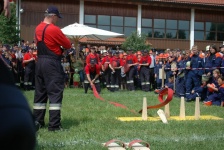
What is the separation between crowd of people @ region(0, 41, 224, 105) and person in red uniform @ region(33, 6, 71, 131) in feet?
22.3

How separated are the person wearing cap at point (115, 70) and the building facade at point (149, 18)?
1235 centimetres

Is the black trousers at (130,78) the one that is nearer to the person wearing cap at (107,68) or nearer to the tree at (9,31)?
the person wearing cap at (107,68)

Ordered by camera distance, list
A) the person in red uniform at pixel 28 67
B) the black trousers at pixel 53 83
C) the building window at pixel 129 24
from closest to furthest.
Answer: the black trousers at pixel 53 83, the person in red uniform at pixel 28 67, the building window at pixel 129 24

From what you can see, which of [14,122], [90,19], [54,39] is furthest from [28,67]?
[14,122]

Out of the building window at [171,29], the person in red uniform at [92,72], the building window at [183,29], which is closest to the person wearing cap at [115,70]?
the person in red uniform at [92,72]

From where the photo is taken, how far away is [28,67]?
1847 cm

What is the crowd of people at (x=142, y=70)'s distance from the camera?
14.3 meters

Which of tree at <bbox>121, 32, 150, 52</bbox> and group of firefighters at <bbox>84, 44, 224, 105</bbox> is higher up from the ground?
tree at <bbox>121, 32, 150, 52</bbox>

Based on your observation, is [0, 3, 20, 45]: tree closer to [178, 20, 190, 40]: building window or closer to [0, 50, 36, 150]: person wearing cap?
[178, 20, 190, 40]: building window

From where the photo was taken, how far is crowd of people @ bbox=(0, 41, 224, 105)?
14.3 metres

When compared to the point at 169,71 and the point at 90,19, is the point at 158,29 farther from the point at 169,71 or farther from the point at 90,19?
the point at 169,71

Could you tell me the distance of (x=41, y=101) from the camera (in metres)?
7.16

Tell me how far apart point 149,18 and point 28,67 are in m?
19.5

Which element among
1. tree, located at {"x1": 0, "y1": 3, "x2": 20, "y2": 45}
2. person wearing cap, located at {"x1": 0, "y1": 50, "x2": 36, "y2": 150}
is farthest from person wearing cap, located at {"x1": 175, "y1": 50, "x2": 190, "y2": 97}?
person wearing cap, located at {"x1": 0, "y1": 50, "x2": 36, "y2": 150}
